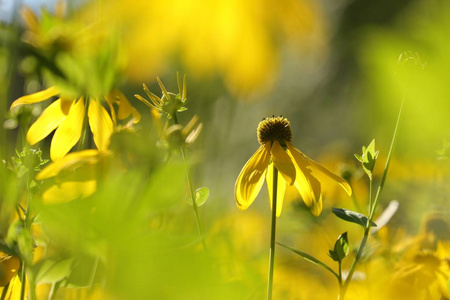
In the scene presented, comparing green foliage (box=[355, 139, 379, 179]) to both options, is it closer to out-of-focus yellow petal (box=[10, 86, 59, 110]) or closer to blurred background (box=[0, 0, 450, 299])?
blurred background (box=[0, 0, 450, 299])

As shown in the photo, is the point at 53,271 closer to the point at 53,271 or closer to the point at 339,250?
the point at 53,271

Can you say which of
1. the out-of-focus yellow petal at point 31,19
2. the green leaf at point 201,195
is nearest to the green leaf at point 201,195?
the green leaf at point 201,195

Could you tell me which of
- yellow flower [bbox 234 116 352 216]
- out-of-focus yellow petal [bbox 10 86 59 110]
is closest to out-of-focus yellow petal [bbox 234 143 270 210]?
yellow flower [bbox 234 116 352 216]

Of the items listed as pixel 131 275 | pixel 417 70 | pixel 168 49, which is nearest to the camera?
pixel 131 275

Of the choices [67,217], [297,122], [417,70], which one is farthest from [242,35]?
[297,122]

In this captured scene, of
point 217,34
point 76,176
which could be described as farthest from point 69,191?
point 217,34

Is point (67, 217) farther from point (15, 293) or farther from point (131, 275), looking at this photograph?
point (15, 293)
